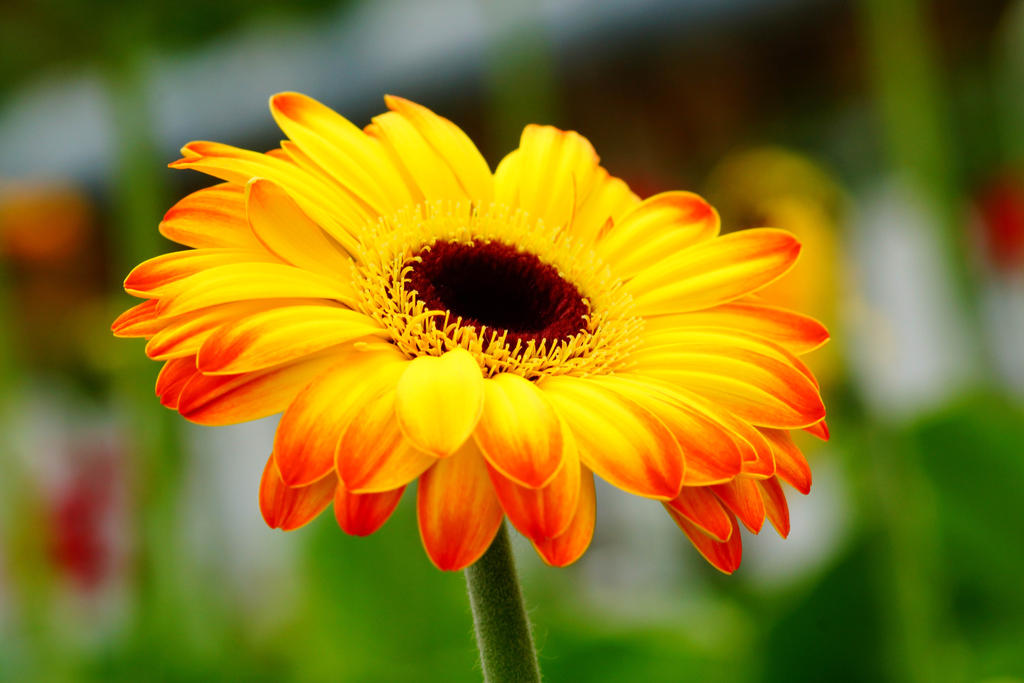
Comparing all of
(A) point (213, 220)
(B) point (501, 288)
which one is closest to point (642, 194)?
A: (B) point (501, 288)

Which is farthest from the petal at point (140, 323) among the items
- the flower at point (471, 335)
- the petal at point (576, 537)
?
the petal at point (576, 537)

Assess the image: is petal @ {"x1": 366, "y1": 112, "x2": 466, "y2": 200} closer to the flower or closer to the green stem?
the flower

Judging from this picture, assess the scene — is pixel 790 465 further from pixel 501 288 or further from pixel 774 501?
pixel 501 288

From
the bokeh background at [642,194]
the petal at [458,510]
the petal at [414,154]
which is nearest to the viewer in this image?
the petal at [458,510]

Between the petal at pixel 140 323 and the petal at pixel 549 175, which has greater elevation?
the petal at pixel 549 175

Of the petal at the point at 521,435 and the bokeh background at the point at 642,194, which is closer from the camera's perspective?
the petal at the point at 521,435

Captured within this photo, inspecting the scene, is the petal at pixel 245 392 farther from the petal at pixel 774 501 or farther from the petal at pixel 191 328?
the petal at pixel 774 501
